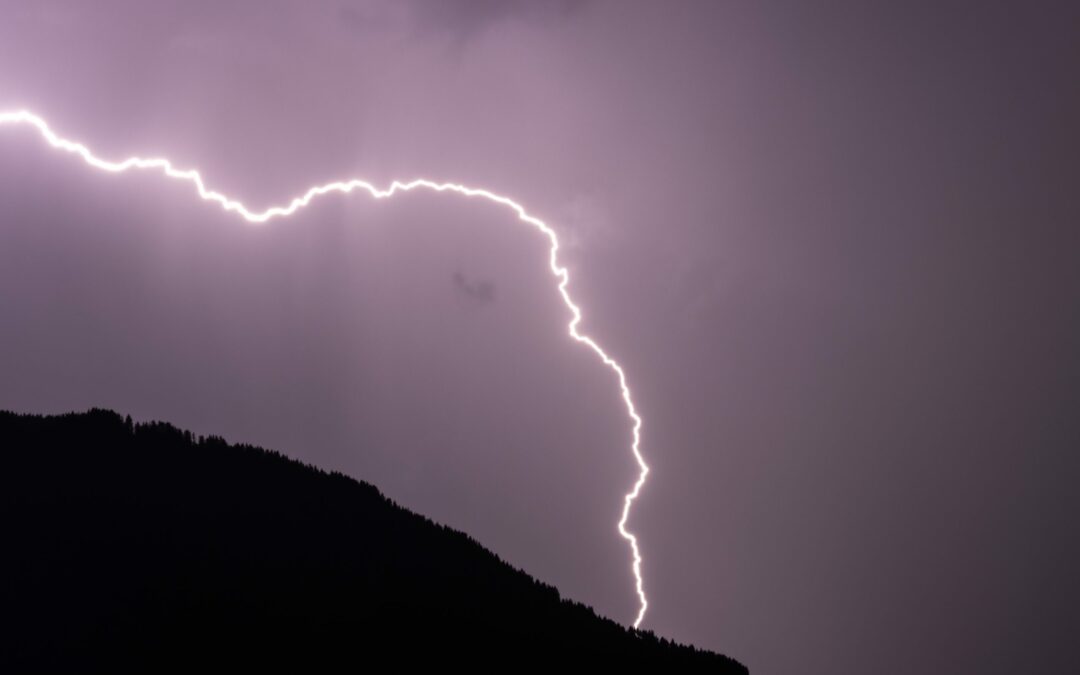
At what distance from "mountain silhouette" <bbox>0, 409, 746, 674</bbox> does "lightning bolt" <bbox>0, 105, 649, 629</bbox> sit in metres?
11.8

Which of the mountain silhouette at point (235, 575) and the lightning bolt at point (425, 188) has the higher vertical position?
the lightning bolt at point (425, 188)

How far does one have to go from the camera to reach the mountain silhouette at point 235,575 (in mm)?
7426

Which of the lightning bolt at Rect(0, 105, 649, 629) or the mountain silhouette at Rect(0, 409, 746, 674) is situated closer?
the mountain silhouette at Rect(0, 409, 746, 674)

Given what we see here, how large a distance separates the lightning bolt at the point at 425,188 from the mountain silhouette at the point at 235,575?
11846 millimetres

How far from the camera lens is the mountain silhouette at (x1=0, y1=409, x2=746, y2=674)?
7426mm

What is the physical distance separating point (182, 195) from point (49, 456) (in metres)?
13.2

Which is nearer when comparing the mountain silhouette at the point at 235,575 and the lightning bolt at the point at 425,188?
the mountain silhouette at the point at 235,575

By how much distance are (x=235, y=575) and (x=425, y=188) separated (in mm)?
17784

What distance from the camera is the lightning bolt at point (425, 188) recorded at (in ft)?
63.8

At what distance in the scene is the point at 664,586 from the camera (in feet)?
79.3

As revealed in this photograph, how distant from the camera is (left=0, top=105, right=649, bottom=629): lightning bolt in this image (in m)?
19.5

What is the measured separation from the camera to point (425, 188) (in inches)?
990

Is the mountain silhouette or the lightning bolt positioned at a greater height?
the lightning bolt

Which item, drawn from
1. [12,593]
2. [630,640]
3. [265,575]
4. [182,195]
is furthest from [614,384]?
[12,593]
